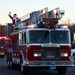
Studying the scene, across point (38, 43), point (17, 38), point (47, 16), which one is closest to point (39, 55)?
point (38, 43)

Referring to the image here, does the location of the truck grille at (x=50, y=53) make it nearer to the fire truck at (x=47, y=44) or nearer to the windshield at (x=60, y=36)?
the fire truck at (x=47, y=44)

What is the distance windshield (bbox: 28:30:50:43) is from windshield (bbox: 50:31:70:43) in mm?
342

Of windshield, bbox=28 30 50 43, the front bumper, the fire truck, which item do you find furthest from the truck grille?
windshield, bbox=28 30 50 43

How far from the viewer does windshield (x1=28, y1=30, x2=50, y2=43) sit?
18.5 m

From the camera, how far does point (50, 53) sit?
18.5 metres

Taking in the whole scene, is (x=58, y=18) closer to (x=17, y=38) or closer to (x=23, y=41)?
(x=23, y=41)

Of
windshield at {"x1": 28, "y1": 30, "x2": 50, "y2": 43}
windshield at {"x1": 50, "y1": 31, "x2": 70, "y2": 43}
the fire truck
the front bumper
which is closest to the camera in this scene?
the front bumper

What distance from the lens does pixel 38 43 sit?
723 inches

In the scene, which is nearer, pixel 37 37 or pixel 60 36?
pixel 37 37

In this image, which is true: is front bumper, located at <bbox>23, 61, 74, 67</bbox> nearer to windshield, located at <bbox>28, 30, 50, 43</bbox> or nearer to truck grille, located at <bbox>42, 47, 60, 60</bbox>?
truck grille, located at <bbox>42, 47, 60, 60</bbox>

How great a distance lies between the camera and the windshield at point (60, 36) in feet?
61.4

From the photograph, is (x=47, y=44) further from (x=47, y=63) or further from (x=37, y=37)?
(x=47, y=63)

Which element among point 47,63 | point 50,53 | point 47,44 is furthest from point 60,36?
point 47,63

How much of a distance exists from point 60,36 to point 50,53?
1.07m
